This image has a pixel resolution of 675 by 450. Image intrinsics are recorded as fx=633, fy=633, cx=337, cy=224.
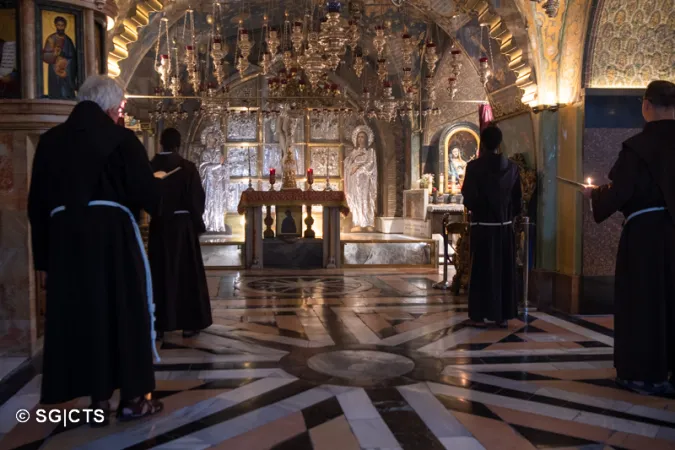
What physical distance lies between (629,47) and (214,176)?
12513 mm

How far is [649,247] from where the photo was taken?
384 cm

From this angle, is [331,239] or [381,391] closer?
[381,391]

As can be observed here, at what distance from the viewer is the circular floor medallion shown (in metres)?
4.18

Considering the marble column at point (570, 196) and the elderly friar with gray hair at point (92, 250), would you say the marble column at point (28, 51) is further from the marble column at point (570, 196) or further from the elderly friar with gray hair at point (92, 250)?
the marble column at point (570, 196)

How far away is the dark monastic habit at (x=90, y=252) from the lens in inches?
120

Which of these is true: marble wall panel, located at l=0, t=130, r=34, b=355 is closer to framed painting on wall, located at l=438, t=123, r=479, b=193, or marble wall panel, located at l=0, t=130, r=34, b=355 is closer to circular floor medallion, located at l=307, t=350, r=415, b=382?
circular floor medallion, located at l=307, t=350, r=415, b=382

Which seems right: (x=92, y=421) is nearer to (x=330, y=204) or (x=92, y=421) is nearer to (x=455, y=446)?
(x=455, y=446)

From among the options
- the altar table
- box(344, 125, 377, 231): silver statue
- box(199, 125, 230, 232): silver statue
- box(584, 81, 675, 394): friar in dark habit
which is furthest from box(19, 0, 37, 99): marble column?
box(344, 125, 377, 231): silver statue

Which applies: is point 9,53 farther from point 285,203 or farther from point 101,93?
point 285,203

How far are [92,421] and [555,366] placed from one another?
3.06 meters

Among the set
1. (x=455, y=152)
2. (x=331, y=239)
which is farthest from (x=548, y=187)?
(x=455, y=152)

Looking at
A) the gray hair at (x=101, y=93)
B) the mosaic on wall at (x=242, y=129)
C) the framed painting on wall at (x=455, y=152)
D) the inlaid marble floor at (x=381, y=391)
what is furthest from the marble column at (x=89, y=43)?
the mosaic on wall at (x=242, y=129)

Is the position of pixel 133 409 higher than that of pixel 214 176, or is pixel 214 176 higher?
pixel 214 176

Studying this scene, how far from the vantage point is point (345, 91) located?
17.4 metres
